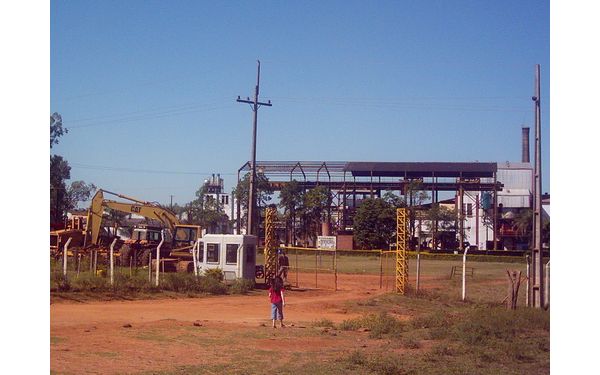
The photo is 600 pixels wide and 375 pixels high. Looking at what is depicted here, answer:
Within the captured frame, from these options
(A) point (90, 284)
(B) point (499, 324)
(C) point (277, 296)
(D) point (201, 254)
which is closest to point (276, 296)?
(C) point (277, 296)

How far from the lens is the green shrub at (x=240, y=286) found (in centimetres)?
2728

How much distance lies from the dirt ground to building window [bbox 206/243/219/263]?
360cm

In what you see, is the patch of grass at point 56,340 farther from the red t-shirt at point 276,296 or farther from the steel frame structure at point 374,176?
the steel frame structure at point 374,176

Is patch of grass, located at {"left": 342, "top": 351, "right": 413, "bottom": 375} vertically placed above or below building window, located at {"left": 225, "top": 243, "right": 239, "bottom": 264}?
below

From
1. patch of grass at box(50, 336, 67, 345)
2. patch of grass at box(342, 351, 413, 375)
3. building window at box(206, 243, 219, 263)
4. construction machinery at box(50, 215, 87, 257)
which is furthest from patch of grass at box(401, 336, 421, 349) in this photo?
construction machinery at box(50, 215, 87, 257)

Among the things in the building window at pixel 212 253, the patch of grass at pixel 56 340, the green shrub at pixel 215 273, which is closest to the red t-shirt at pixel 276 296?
the patch of grass at pixel 56 340

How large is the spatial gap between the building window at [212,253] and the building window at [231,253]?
45cm

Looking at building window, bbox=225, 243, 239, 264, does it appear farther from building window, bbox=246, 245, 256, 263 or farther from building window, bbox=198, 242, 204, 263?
building window, bbox=198, 242, 204, 263

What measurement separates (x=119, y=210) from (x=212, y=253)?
7524mm

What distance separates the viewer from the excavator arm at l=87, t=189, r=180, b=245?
32844 mm

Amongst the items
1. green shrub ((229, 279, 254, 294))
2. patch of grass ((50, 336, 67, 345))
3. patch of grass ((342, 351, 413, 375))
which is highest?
patch of grass ((342, 351, 413, 375))

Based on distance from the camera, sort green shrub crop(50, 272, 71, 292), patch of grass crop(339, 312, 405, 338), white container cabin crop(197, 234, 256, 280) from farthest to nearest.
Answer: white container cabin crop(197, 234, 256, 280)
green shrub crop(50, 272, 71, 292)
patch of grass crop(339, 312, 405, 338)

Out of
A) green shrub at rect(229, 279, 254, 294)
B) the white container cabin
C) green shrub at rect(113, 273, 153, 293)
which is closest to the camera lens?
green shrub at rect(113, 273, 153, 293)

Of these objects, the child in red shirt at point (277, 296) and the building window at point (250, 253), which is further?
the building window at point (250, 253)
